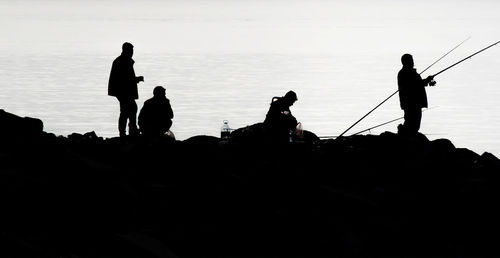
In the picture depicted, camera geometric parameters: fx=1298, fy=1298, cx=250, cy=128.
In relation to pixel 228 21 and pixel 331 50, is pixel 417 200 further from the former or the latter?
pixel 228 21

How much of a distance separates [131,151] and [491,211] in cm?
469

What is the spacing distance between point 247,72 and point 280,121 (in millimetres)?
40937

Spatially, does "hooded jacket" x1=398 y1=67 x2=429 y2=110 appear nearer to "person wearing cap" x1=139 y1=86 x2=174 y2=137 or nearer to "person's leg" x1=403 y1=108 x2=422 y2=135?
"person's leg" x1=403 y1=108 x2=422 y2=135

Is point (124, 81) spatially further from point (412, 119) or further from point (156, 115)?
point (412, 119)

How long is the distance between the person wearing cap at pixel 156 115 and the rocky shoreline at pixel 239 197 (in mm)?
875

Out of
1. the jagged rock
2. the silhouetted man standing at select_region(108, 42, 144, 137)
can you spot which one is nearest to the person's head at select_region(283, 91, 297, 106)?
the silhouetted man standing at select_region(108, 42, 144, 137)

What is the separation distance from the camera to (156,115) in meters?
18.2

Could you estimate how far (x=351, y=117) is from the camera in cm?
3878

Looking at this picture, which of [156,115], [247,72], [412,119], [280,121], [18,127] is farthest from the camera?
[247,72]

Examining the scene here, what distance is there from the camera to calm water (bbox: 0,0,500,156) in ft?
123

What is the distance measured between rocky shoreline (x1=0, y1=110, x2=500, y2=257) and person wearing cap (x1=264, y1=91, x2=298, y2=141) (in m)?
0.32

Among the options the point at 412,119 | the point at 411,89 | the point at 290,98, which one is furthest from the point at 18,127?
the point at 412,119

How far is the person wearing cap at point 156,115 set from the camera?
59.5 ft

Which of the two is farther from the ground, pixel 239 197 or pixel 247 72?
pixel 247 72
